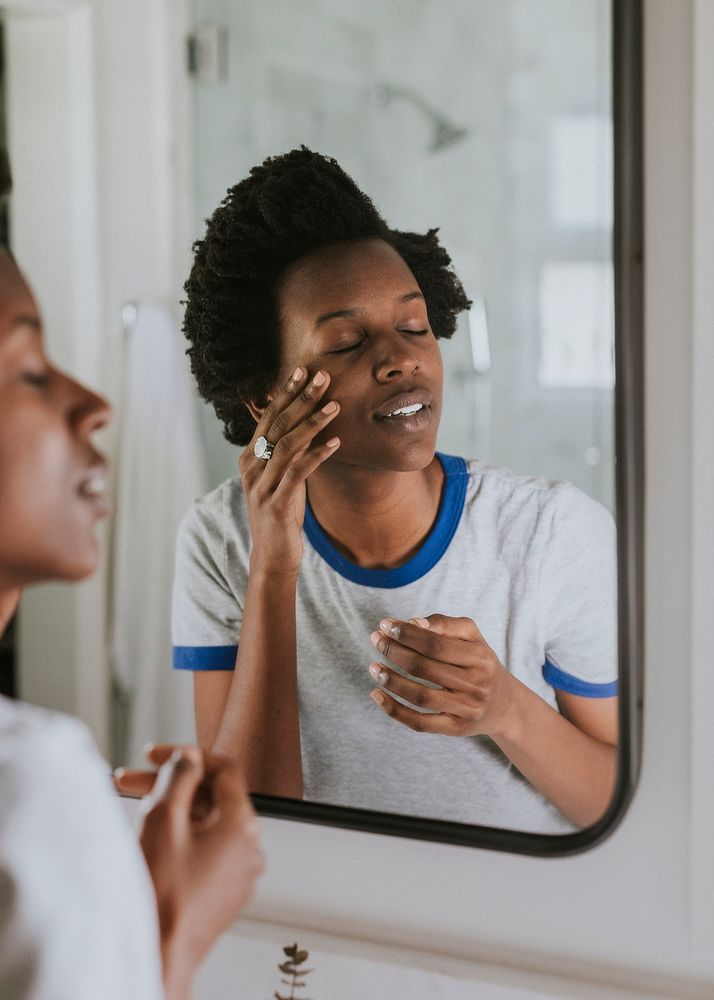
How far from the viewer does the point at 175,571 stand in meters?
0.89

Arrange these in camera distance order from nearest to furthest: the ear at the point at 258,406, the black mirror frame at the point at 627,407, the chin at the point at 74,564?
the chin at the point at 74,564
the black mirror frame at the point at 627,407
the ear at the point at 258,406

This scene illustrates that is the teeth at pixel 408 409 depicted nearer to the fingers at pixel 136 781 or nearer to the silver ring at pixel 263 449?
the silver ring at pixel 263 449

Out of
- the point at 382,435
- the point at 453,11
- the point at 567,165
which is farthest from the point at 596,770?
the point at 453,11

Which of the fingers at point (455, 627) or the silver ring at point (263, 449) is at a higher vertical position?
the silver ring at point (263, 449)

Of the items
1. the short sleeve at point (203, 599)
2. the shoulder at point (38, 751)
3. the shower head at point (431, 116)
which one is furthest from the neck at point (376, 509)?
the shoulder at point (38, 751)

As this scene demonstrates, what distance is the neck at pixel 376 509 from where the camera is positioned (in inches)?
31.1

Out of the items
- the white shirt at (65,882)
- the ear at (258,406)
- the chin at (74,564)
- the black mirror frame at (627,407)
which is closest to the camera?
the white shirt at (65,882)

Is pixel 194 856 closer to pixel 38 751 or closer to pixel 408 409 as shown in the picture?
pixel 38 751

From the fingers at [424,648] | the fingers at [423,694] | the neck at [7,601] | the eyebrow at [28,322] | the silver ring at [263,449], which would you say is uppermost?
the eyebrow at [28,322]

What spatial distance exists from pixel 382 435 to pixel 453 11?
0.32m

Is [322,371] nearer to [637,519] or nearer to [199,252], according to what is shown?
[199,252]

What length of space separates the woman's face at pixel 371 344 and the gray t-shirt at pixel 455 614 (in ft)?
0.15

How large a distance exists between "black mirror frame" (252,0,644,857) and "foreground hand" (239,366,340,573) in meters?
0.22

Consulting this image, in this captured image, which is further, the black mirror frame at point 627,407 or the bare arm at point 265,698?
the bare arm at point 265,698
